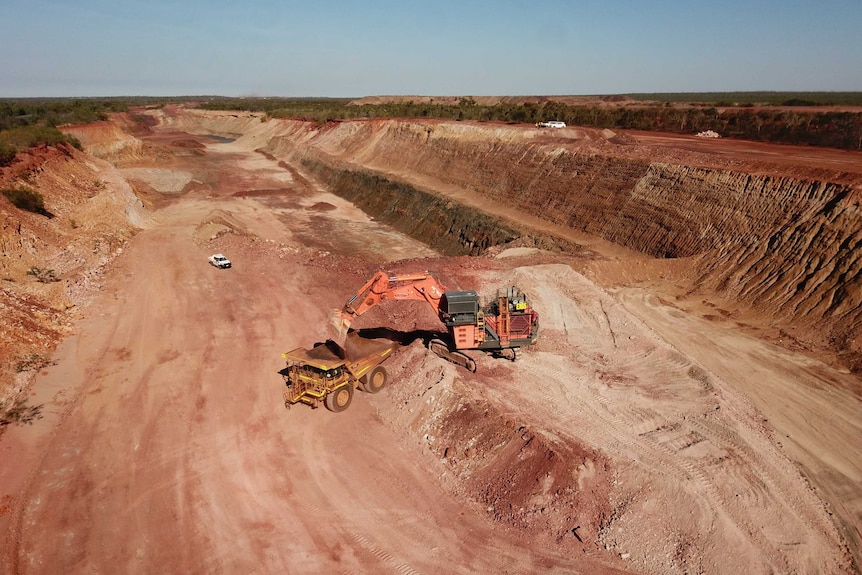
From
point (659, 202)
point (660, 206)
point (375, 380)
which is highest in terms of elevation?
point (659, 202)

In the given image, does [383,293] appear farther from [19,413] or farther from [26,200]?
[26,200]

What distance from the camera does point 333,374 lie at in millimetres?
15266

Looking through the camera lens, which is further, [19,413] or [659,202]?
[659,202]

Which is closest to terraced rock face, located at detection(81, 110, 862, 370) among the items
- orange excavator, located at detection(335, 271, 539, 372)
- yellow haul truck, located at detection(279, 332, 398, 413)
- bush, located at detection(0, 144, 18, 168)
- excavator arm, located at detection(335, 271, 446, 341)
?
orange excavator, located at detection(335, 271, 539, 372)

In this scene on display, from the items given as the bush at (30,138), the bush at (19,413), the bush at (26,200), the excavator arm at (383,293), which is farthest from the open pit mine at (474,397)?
the bush at (30,138)

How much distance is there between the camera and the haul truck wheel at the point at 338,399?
15516 millimetres

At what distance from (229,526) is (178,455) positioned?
3319mm

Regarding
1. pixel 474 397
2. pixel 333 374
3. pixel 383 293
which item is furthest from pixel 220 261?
pixel 474 397

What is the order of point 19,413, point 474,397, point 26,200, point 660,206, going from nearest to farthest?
point 474,397, point 19,413, point 26,200, point 660,206

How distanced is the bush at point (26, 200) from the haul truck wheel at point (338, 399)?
25776 millimetres

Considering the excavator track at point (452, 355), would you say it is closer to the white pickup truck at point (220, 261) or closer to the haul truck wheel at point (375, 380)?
the haul truck wheel at point (375, 380)

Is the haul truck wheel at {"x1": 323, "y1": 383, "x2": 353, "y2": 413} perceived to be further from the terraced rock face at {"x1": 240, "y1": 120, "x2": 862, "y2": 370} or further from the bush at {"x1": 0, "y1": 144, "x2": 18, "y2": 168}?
the bush at {"x1": 0, "y1": 144, "x2": 18, "y2": 168}

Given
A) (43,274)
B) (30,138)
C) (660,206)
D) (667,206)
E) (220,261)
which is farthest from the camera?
(30,138)

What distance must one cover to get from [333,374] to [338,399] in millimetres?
908
